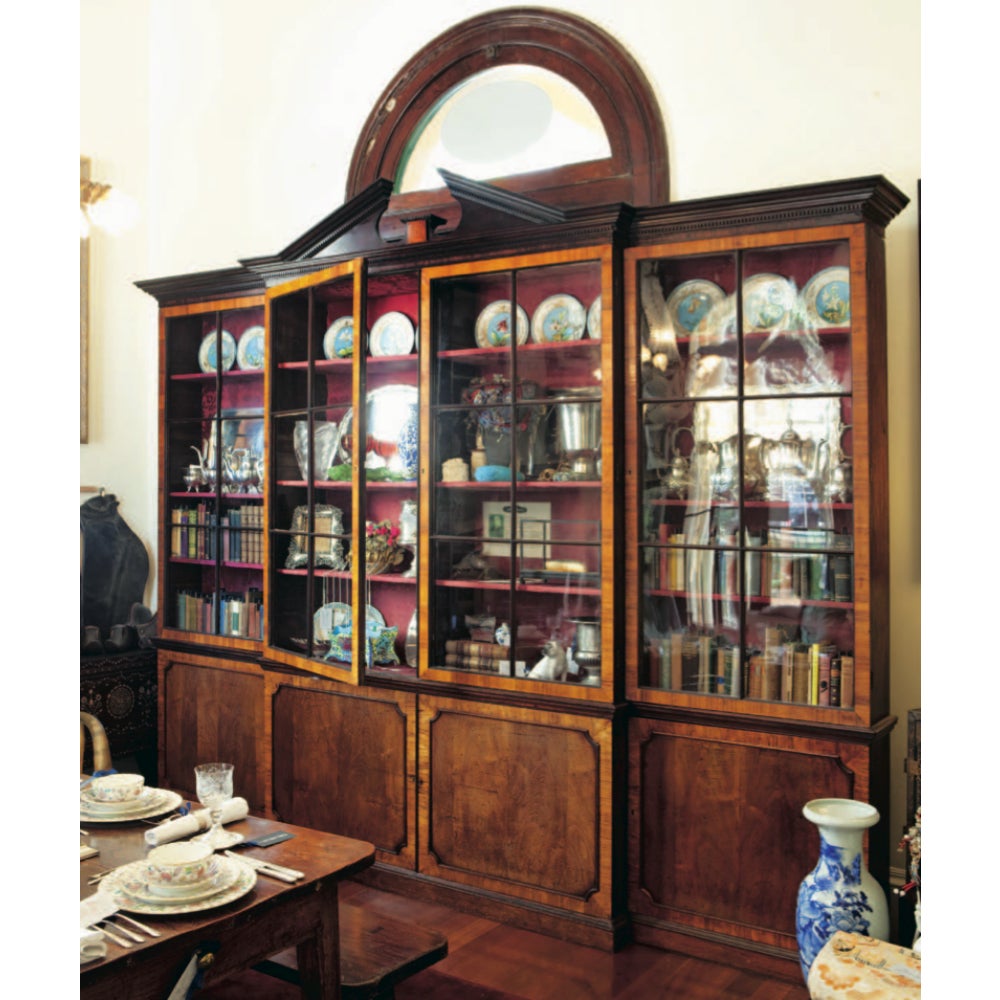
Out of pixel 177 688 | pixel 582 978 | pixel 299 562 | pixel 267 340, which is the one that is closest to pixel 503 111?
pixel 267 340

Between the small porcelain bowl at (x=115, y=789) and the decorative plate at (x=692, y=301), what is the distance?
2.20 meters

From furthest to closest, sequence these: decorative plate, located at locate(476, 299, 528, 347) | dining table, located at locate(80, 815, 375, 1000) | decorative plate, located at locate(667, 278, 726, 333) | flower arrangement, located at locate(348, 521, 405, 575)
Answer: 1. flower arrangement, located at locate(348, 521, 405, 575)
2. decorative plate, located at locate(476, 299, 528, 347)
3. decorative plate, located at locate(667, 278, 726, 333)
4. dining table, located at locate(80, 815, 375, 1000)

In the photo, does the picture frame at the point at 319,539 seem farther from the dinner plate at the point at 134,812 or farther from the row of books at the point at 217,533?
the dinner plate at the point at 134,812

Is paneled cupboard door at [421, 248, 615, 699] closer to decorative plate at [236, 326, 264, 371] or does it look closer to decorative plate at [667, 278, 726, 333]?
decorative plate at [667, 278, 726, 333]

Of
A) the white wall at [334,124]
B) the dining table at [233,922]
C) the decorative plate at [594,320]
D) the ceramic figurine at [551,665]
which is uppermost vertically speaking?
the white wall at [334,124]

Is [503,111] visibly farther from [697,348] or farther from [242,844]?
[242,844]

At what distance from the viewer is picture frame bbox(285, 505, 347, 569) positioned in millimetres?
3932

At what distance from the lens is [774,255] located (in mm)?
3182

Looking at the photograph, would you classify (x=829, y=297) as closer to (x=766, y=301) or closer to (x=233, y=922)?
(x=766, y=301)

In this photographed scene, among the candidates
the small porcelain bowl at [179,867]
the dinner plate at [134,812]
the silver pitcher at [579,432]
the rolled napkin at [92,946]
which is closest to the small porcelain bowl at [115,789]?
the dinner plate at [134,812]

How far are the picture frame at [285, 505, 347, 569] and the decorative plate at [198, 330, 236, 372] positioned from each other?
96cm

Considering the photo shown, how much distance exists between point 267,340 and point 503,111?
4.53 feet

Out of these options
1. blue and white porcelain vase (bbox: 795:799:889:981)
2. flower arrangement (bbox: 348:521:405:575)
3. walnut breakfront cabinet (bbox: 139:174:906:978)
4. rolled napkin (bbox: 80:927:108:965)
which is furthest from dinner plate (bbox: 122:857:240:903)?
flower arrangement (bbox: 348:521:405:575)

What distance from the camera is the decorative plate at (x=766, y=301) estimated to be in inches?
125
